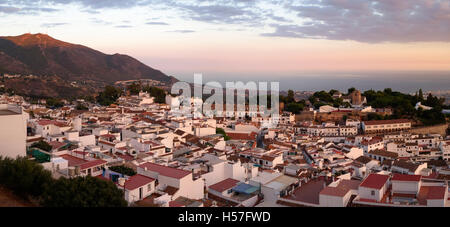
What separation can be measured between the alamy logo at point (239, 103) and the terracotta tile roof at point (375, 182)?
15.9 meters

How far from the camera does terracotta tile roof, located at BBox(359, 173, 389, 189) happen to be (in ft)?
23.7

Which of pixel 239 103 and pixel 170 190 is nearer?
pixel 170 190

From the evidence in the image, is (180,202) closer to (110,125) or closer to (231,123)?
(110,125)

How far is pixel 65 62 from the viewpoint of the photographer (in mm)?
67875

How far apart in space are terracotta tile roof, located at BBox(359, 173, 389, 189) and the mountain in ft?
182

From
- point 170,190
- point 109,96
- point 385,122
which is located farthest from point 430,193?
point 109,96

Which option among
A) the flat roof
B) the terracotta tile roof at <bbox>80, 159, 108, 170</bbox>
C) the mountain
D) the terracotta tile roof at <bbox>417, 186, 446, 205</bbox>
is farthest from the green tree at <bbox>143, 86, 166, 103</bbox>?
the mountain

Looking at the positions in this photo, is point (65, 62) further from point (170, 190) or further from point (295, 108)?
point (170, 190)

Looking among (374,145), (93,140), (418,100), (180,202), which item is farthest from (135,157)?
(418,100)

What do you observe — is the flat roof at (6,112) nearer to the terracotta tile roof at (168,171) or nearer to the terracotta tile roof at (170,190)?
the terracotta tile roof at (168,171)

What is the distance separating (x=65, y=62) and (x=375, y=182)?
6939 cm
